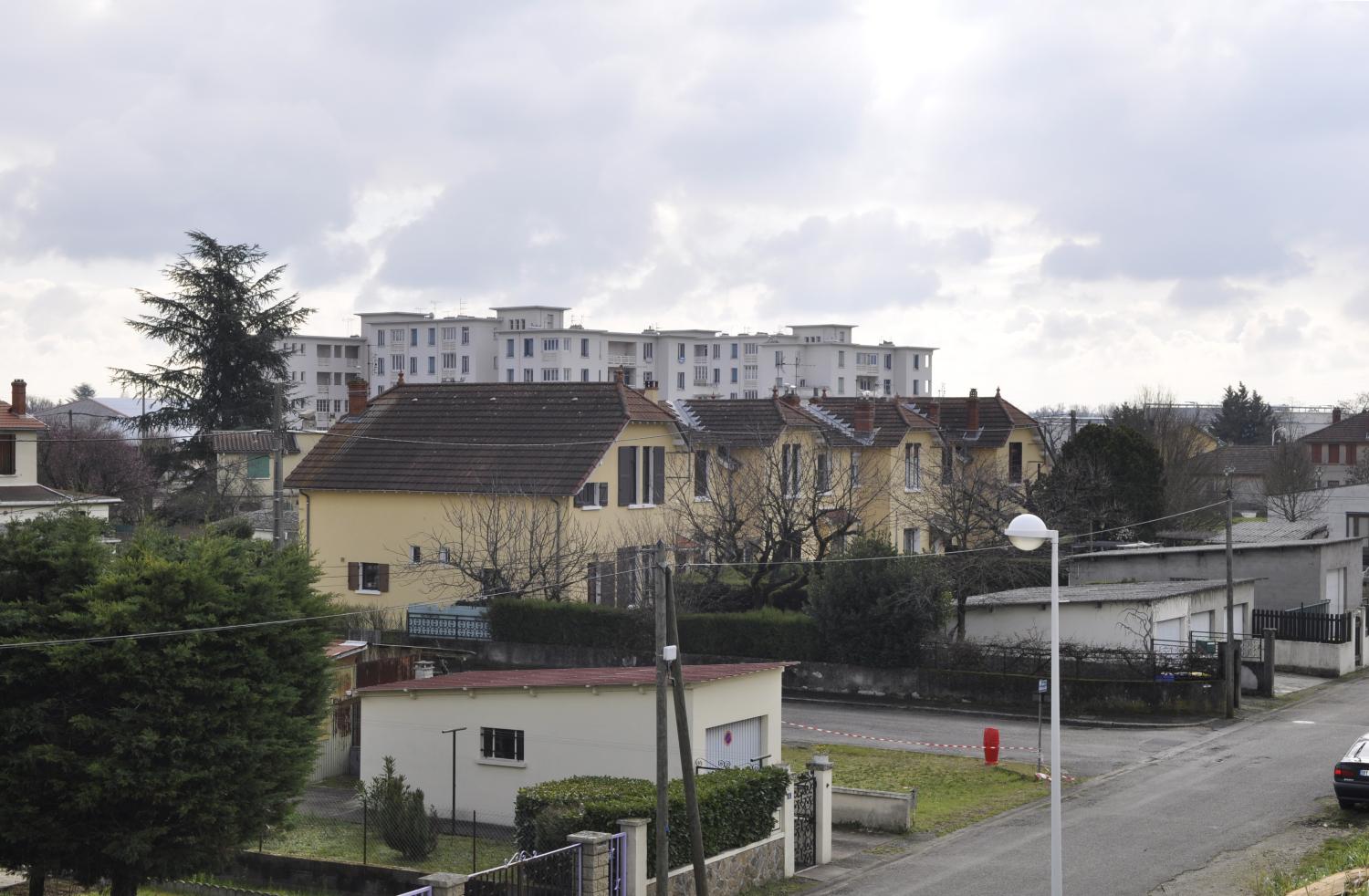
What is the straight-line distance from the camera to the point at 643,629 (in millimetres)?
41000

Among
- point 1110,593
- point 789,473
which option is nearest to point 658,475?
point 789,473

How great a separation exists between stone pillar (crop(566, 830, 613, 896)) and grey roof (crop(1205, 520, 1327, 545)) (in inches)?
1526

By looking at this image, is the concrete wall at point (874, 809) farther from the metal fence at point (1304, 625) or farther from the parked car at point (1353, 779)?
the metal fence at point (1304, 625)

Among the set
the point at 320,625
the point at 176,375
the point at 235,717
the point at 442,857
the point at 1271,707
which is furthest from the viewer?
the point at 176,375

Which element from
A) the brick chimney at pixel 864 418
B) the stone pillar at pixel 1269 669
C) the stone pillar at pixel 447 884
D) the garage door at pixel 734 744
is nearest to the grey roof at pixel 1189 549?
the stone pillar at pixel 1269 669

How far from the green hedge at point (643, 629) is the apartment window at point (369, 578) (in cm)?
664

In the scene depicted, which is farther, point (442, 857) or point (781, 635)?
point (781, 635)

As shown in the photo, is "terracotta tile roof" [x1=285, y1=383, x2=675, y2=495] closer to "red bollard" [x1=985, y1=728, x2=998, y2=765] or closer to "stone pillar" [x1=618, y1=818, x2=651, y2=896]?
"red bollard" [x1=985, y1=728, x2=998, y2=765]

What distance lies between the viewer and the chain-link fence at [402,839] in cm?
2272

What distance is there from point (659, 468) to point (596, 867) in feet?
108

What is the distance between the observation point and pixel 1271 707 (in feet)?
122

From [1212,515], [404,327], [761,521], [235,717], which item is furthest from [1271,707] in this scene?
[404,327]

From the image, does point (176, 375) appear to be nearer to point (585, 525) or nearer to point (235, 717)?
point (585, 525)

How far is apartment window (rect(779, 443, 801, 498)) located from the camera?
45219 mm
